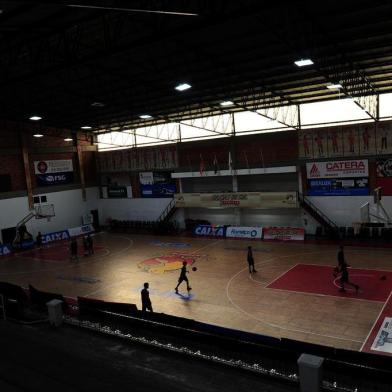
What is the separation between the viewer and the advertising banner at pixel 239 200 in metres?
30.9

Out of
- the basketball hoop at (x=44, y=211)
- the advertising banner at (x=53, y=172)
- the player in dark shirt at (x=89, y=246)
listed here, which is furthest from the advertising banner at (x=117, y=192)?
the player in dark shirt at (x=89, y=246)

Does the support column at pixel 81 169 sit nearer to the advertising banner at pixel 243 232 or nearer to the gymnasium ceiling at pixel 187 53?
the gymnasium ceiling at pixel 187 53

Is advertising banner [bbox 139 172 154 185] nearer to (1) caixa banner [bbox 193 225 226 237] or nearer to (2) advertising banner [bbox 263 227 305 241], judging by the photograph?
(1) caixa banner [bbox 193 225 226 237]

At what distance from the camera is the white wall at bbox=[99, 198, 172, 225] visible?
39969mm

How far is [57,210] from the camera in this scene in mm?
40250

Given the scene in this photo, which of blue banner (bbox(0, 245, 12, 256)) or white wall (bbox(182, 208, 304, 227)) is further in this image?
blue banner (bbox(0, 245, 12, 256))

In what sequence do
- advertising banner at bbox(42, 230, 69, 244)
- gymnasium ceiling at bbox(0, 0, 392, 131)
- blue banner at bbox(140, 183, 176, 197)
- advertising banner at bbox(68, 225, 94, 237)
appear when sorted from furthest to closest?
advertising banner at bbox(68, 225, 94, 237)
blue banner at bbox(140, 183, 176, 197)
advertising banner at bbox(42, 230, 69, 244)
gymnasium ceiling at bbox(0, 0, 392, 131)

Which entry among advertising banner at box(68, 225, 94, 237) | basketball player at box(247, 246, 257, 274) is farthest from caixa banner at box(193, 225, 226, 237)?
advertising banner at box(68, 225, 94, 237)

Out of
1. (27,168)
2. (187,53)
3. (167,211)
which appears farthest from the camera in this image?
(167,211)

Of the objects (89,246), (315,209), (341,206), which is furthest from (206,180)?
(89,246)

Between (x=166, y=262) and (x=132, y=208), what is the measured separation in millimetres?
17070

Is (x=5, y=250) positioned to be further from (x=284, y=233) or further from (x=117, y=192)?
(x=284, y=233)

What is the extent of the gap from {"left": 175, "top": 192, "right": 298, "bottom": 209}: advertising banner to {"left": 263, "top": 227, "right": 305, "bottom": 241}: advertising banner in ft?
5.72

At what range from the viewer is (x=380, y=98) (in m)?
27.4
